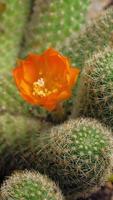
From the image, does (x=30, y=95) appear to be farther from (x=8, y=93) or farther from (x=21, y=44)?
(x=21, y=44)

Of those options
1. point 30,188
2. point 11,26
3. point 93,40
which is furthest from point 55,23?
point 30,188

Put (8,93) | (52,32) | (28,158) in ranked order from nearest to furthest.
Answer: (28,158) → (8,93) → (52,32)

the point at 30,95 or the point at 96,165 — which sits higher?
the point at 30,95

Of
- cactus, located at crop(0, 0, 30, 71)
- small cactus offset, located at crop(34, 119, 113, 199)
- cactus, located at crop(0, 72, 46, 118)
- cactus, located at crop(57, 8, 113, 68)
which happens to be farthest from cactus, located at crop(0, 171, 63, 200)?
cactus, located at crop(0, 0, 30, 71)

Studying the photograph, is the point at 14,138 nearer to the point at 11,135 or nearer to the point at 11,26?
the point at 11,135

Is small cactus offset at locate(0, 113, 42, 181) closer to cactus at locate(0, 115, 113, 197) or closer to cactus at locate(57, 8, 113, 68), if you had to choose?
cactus at locate(0, 115, 113, 197)

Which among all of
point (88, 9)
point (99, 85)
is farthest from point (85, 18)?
point (99, 85)

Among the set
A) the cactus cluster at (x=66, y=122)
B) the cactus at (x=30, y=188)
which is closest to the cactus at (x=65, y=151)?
the cactus cluster at (x=66, y=122)

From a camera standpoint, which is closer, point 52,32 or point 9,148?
point 9,148
